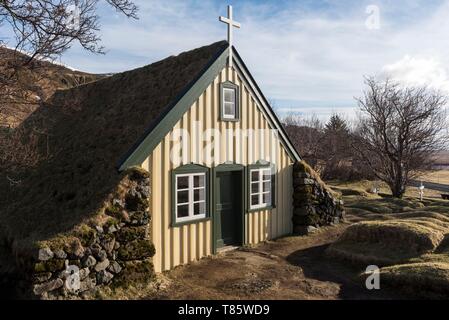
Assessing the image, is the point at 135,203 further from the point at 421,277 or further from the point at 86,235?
the point at 421,277

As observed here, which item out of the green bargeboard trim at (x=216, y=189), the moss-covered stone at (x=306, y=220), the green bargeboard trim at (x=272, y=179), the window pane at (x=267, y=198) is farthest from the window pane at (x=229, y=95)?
the moss-covered stone at (x=306, y=220)

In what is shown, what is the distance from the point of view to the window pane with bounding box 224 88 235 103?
11.5 meters

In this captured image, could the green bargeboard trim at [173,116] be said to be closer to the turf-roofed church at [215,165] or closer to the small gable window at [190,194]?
the turf-roofed church at [215,165]

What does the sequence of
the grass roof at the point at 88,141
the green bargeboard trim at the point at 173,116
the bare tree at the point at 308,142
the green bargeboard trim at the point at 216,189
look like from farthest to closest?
the bare tree at the point at 308,142 < the green bargeboard trim at the point at 216,189 < the green bargeboard trim at the point at 173,116 < the grass roof at the point at 88,141

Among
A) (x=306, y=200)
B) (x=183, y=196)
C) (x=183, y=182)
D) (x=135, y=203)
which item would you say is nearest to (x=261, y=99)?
(x=306, y=200)

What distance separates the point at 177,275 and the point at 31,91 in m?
5.27

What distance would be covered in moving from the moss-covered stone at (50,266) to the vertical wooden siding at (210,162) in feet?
8.30

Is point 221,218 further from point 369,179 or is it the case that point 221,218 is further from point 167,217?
point 369,179

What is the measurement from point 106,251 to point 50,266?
118 cm

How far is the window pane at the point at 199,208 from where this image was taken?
10.6 meters

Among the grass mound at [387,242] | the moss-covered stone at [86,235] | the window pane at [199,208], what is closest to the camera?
the moss-covered stone at [86,235]

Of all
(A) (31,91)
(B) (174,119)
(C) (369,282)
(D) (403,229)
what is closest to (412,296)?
(C) (369,282)

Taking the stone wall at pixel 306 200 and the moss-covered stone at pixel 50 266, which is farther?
the stone wall at pixel 306 200

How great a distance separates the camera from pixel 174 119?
988 cm
